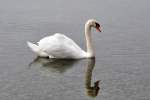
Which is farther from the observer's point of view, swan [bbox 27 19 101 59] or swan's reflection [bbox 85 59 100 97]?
swan [bbox 27 19 101 59]

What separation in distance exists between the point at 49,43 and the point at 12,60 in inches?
35.5

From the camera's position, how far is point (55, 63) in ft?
34.8

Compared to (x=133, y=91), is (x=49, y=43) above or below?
above

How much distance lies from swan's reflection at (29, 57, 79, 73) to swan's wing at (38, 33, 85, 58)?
0.12 metres

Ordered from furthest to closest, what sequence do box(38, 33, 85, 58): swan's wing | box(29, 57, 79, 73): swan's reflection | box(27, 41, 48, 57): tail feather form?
box(27, 41, 48, 57): tail feather, box(38, 33, 85, 58): swan's wing, box(29, 57, 79, 73): swan's reflection

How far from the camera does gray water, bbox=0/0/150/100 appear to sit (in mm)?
8617

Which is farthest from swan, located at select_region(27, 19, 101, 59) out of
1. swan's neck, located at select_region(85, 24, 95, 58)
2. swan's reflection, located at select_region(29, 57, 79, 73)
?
swan's reflection, located at select_region(29, 57, 79, 73)

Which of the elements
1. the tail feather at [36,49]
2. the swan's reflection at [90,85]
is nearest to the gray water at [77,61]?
the swan's reflection at [90,85]

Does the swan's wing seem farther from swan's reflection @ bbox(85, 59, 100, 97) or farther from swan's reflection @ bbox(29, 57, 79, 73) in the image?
swan's reflection @ bbox(85, 59, 100, 97)

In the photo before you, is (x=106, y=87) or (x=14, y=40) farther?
(x=14, y=40)

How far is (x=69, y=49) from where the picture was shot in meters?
10.8

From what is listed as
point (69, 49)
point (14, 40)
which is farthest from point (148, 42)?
point (14, 40)

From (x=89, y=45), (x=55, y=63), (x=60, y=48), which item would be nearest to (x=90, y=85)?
(x=55, y=63)

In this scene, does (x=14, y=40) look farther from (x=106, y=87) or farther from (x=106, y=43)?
(x=106, y=87)
